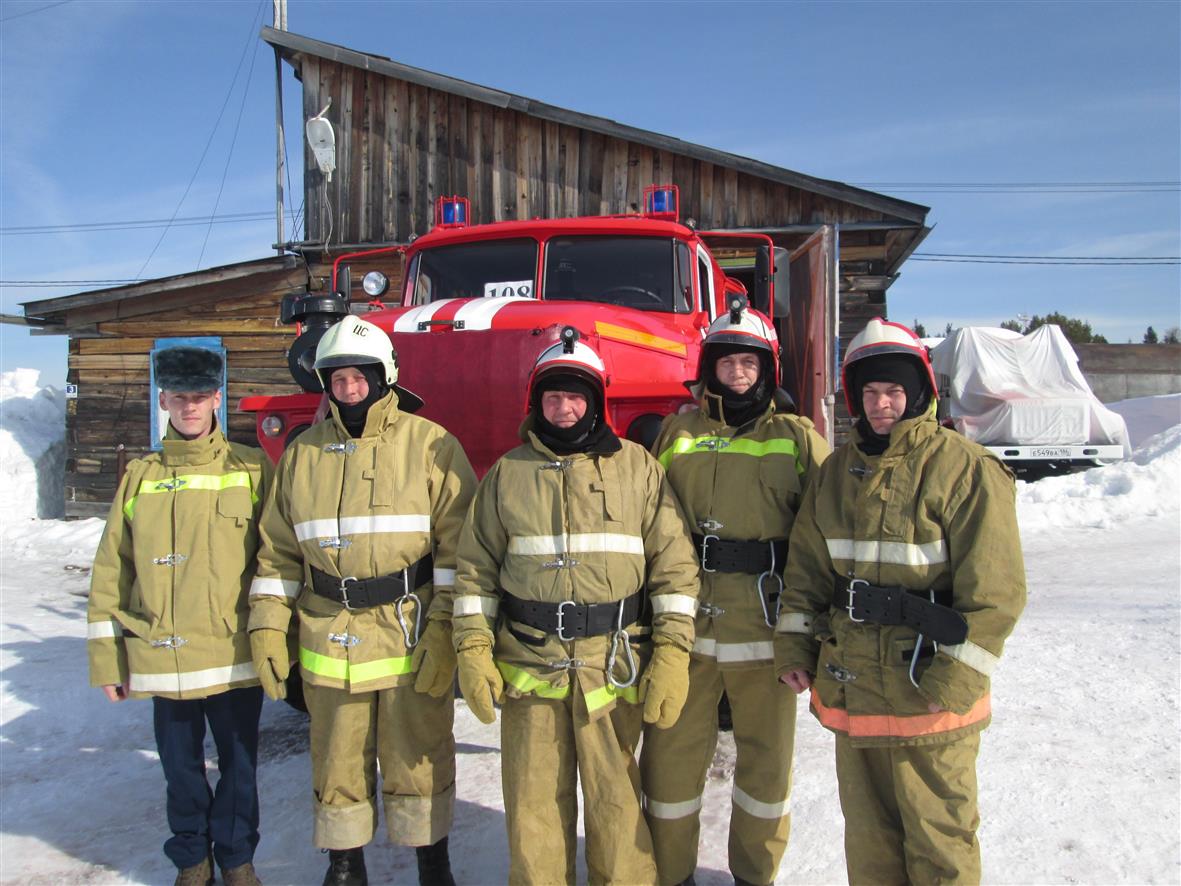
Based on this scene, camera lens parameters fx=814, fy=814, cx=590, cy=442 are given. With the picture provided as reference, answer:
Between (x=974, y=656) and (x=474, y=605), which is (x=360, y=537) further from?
(x=974, y=656)

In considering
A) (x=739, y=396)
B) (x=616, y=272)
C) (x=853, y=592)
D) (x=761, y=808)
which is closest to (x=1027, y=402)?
(x=616, y=272)

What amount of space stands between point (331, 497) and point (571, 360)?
3.14ft

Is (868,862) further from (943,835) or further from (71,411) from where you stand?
(71,411)

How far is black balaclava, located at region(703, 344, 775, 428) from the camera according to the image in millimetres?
2881

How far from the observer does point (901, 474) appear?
2346 mm

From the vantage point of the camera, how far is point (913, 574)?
229cm

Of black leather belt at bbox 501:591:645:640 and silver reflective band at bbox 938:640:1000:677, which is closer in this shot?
silver reflective band at bbox 938:640:1000:677

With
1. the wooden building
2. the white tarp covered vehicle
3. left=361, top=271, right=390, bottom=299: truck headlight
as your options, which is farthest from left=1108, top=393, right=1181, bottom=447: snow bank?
left=361, top=271, right=390, bottom=299: truck headlight

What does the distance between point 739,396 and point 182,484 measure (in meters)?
2.01

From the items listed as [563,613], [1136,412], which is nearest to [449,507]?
[563,613]

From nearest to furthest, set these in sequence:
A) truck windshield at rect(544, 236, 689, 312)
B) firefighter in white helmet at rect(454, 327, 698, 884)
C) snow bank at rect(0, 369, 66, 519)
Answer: firefighter in white helmet at rect(454, 327, 698, 884) → truck windshield at rect(544, 236, 689, 312) → snow bank at rect(0, 369, 66, 519)

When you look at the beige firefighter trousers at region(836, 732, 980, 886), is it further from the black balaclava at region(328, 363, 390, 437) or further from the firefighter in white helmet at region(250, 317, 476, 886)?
the black balaclava at region(328, 363, 390, 437)

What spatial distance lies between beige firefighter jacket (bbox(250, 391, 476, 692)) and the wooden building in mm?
8544

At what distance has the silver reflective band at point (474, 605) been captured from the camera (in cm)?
255
